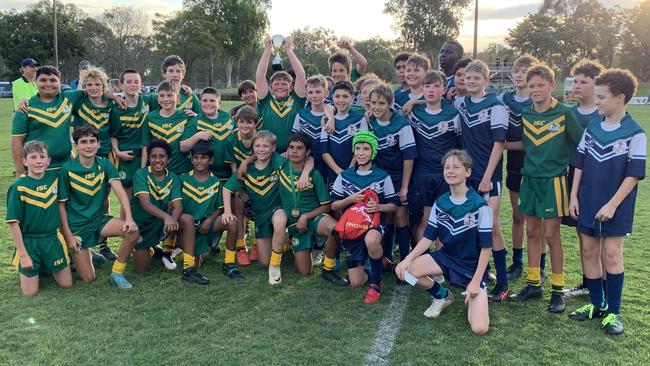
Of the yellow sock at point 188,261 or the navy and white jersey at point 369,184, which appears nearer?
the navy and white jersey at point 369,184

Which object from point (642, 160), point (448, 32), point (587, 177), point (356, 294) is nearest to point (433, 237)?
point (356, 294)

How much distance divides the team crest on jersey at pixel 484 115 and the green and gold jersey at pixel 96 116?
3.74 metres

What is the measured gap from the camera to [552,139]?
4109 mm

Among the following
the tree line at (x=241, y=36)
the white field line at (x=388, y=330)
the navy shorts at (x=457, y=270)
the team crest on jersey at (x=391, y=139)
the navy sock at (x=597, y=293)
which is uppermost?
the tree line at (x=241, y=36)

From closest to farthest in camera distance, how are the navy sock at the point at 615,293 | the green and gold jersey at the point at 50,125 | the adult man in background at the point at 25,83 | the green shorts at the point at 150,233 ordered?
the navy sock at the point at 615,293, the green and gold jersey at the point at 50,125, the green shorts at the point at 150,233, the adult man in background at the point at 25,83

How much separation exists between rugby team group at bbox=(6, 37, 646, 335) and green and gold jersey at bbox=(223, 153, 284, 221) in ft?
0.04

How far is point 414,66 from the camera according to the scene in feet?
15.7

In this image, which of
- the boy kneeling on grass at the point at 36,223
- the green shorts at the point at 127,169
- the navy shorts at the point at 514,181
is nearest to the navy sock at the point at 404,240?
the navy shorts at the point at 514,181

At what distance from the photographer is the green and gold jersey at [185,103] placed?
575 centimetres

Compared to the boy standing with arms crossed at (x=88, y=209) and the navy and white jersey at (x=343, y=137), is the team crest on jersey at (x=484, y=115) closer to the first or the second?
the navy and white jersey at (x=343, y=137)

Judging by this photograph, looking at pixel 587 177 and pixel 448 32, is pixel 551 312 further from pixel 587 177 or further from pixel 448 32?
pixel 448 32

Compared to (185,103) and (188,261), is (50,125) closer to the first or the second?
(185,103)

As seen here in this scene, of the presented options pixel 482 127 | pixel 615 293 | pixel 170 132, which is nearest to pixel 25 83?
pixel 170 132

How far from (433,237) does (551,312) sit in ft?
3.63
